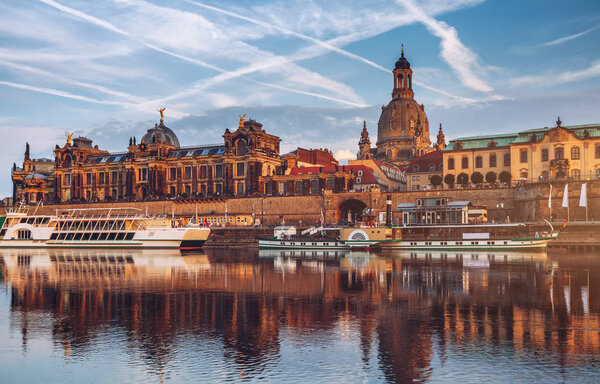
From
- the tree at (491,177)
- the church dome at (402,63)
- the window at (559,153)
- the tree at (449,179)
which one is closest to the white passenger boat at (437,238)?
the window at (559,153)

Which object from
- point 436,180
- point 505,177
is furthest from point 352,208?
point 505,177

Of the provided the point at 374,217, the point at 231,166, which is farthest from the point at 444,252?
the point at 231,166

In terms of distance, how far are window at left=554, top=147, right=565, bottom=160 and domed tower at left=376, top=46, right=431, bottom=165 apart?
53.9 m

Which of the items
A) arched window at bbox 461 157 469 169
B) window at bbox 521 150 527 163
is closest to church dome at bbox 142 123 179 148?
arched window at bbox 461 157 469 169

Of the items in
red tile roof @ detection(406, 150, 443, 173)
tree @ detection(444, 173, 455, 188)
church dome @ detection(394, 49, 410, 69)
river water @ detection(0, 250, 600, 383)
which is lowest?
river water @ detection(0, 250, 600, 383)

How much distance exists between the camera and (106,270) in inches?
1650

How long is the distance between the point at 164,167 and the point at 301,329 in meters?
104

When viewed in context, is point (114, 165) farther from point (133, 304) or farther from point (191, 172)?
point (133, 304)

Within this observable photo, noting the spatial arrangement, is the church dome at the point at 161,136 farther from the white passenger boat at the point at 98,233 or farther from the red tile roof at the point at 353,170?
the white passenger boat at the point at 98,233

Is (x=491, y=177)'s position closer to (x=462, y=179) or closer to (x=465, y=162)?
(x=462, y=179)

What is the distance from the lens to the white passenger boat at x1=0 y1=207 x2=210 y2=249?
72.1 metres

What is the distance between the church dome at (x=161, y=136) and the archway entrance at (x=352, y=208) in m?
44.5

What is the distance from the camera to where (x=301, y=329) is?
765 inches

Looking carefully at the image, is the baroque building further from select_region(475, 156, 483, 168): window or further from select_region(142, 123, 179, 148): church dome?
select_region(475, 156, 483, 168): window
